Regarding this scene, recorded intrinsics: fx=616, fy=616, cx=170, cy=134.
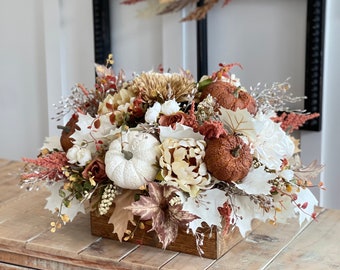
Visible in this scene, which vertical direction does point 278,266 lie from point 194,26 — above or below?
below

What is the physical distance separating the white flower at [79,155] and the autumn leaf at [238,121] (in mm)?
289

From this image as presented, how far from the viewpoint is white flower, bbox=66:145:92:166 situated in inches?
50.0

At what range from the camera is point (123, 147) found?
1233mm

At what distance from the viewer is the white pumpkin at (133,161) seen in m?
1.20

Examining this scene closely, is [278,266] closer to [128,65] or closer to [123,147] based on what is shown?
[123,147]

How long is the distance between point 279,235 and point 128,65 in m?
1.43

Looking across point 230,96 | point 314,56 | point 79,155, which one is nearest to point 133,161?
point 79,155

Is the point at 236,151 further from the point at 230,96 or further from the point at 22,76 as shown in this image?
the point at 22,76

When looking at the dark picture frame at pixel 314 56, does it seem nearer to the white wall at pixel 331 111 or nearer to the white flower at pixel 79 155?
the white wall at pixel 331 111

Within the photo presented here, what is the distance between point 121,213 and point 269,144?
1.08 feet

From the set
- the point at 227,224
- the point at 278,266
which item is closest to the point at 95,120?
the point at 227,224

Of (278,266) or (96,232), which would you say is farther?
(96,232)

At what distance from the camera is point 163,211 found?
1188 mm

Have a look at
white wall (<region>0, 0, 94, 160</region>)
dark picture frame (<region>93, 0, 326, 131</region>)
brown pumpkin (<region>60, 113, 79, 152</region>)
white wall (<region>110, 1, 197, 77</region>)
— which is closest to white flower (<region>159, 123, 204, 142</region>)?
brown pumpkin (<region>60, 113, 79, 152</region>)
